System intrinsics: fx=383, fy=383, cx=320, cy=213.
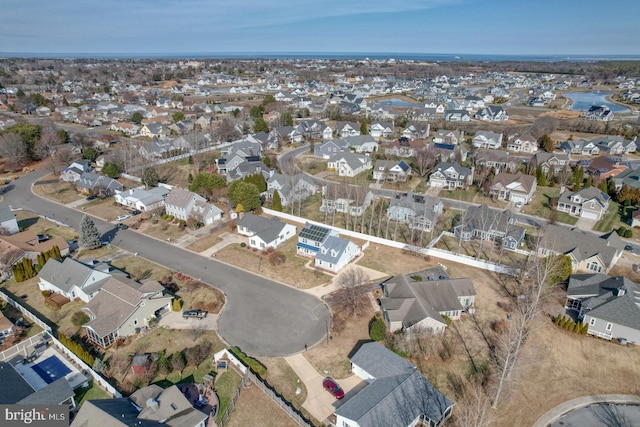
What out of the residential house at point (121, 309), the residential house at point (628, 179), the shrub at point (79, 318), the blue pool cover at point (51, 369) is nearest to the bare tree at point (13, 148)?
the residential house at point (121, 309)

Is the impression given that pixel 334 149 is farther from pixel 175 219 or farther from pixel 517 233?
pixel 517 233


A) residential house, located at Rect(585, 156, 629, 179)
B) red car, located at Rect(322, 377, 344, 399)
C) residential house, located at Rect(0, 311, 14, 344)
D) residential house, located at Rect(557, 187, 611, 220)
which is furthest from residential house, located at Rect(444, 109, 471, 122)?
residential house, located at Rect(0, 311, 14, 344)

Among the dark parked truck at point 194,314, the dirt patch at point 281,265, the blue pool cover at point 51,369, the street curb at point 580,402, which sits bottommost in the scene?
the blue pool cover at point 51,369

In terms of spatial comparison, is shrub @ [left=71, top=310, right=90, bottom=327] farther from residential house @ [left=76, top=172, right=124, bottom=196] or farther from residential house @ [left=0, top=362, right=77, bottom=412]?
residential house @ [left=76, top=172, right=124, bottom=196]

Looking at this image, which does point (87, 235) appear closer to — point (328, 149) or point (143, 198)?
point (143, 198)

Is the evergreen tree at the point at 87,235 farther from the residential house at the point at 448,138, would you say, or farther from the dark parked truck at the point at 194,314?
the residential house at the point at 448,138

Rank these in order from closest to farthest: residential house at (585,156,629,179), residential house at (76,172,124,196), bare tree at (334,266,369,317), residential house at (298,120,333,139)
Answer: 1. bare tree at (334,266,369,317)
2. residential house at (76,172,124,196)
3. residential house at (585,156,629,179)
4. residential house at (298,120,333,139)

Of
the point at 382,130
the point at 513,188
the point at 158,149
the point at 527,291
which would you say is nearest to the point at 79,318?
the point at 527,291
